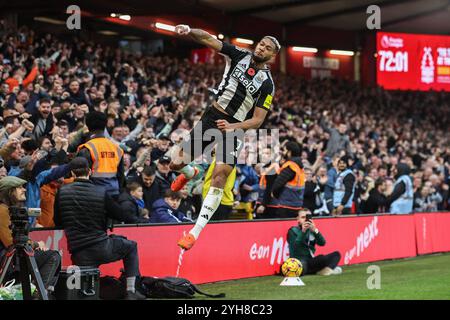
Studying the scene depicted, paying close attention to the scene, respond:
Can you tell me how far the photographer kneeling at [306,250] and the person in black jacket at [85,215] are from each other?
15.3ft

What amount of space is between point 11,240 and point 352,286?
16.5 ft

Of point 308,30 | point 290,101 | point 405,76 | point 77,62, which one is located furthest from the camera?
point 308,30

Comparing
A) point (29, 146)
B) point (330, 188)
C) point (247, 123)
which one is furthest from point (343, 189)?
point (29, 146)

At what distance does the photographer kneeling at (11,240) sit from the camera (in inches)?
349

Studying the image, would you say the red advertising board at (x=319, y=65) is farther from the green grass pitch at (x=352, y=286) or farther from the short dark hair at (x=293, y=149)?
the green grass pitch at (x=352, y=286)

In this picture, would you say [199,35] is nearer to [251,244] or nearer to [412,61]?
[251,244]

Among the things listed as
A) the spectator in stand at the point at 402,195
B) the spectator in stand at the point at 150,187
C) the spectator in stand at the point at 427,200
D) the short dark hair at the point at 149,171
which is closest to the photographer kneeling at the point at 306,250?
the spectator in stand at the point at 150,187

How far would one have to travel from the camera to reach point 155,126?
1753 cm

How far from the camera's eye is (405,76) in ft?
111

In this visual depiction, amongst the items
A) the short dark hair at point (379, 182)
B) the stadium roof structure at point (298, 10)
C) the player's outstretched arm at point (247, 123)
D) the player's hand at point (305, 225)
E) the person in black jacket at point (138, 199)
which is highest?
the stadium roof structure at point (298, 10)

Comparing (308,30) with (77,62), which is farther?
(308,30)

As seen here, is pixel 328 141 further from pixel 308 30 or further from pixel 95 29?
pixel 308 30
